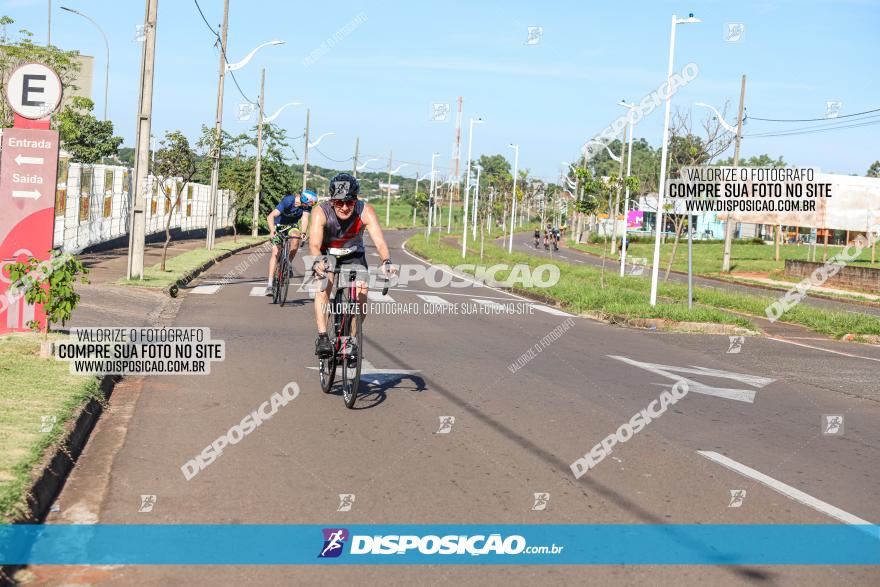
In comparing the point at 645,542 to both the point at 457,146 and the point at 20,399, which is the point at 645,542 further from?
the point at 457,146

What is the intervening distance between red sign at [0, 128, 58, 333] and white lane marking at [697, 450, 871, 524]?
24.6 ft

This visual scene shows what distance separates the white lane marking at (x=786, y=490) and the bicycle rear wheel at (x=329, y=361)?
3.37 metres

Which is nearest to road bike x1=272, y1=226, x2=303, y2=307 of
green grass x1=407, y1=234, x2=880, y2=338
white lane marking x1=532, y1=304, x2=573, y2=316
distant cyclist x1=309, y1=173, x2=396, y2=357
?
white lane marking x1=532, y1=304, x2=573, y2=316

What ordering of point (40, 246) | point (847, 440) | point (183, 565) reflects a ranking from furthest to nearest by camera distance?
point (40, 246), point (847, 440), point (183, 565)

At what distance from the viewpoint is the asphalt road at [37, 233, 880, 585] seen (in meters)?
5.31

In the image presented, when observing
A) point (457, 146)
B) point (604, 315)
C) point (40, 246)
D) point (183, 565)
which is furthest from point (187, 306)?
point (457, 146)

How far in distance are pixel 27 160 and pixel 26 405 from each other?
4.65 m

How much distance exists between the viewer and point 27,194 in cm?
1113

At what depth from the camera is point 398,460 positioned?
689 centimetres

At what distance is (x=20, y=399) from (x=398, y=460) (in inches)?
120

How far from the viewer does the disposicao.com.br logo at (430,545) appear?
5.08 m

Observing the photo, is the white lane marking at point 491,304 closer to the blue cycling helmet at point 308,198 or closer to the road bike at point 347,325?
the blue cycling helmet at point 308,198

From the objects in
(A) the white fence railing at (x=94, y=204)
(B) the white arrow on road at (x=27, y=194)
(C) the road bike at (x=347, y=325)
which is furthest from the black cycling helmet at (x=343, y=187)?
(A) the white fence railing at (x=94, y=204)

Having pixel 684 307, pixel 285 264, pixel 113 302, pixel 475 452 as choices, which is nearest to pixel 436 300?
pixel 285 264
